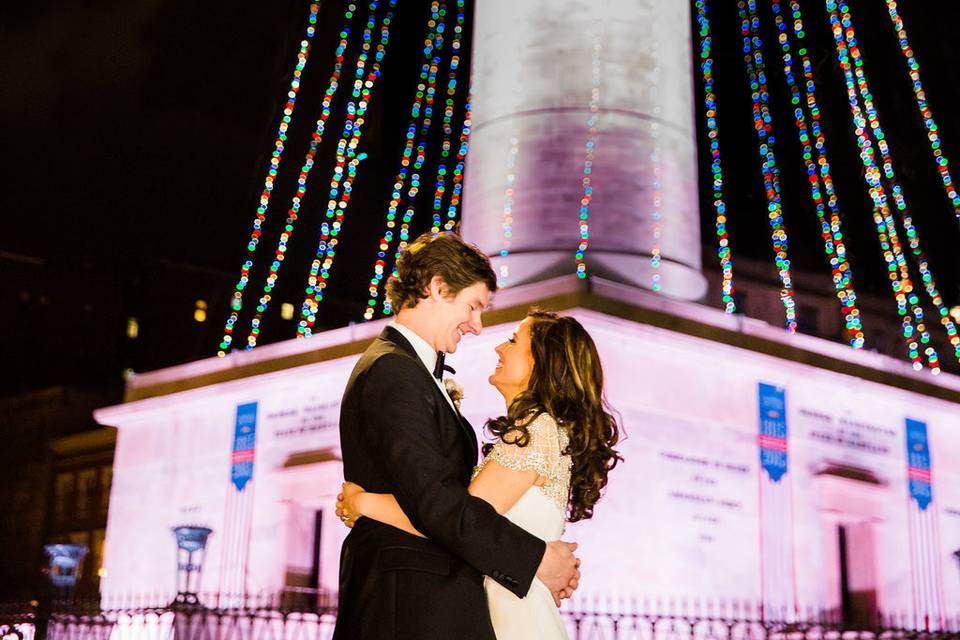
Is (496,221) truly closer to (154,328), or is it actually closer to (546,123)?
(546,123)

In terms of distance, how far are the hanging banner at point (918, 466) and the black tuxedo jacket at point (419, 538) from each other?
1440 centimetres

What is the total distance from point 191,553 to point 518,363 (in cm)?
1398

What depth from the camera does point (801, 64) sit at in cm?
3788

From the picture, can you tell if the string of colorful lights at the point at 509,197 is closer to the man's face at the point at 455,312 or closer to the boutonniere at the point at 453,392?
the boutonniere at the point at 453,392

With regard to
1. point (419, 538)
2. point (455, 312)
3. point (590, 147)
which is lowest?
point (419, 538)

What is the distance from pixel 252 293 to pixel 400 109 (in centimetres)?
1514

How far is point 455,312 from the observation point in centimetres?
→ 428

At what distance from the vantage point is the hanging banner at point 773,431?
51.0ft

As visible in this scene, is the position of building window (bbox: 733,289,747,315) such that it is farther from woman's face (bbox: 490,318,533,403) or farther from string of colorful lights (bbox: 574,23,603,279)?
woman's face (bbox: 490,318,533,403)

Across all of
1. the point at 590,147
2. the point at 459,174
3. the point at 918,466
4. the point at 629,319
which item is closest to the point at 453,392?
the point at 629,319

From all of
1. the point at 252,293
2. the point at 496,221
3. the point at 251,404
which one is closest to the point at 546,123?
the point at 496,221

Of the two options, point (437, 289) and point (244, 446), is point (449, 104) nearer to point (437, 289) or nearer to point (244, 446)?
point (244, 446)

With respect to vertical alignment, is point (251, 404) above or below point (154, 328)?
below

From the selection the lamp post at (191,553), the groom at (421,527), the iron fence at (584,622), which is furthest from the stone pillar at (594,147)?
the groom at (421,527)
